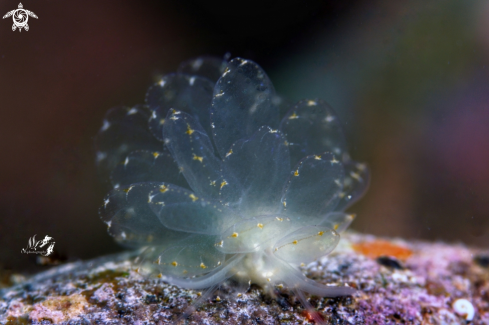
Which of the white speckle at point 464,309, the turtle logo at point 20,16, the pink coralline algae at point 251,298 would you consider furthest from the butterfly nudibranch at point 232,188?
the turtle logo at point 20,16

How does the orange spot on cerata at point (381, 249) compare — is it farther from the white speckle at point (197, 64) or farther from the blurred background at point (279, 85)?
the white speckle at point (197, 64)

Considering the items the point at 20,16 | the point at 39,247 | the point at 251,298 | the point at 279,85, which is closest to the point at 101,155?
the point at 39,247

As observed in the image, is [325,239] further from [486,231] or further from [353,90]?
[486,231]

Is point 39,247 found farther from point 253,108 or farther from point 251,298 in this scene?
point 253,108

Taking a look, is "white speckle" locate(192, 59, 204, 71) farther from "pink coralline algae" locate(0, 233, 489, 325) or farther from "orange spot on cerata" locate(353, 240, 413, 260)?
"orange spot on cerata" locate(353, 240, 413, 260)

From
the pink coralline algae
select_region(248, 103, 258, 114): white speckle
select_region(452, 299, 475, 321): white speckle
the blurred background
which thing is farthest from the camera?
the blurred background

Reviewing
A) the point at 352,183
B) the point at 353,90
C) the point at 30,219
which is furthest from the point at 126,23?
the point at 353,90

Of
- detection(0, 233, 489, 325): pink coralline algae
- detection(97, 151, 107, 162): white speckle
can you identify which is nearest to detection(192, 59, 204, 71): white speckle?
detection(97, 151, 107, 162): white speckle
